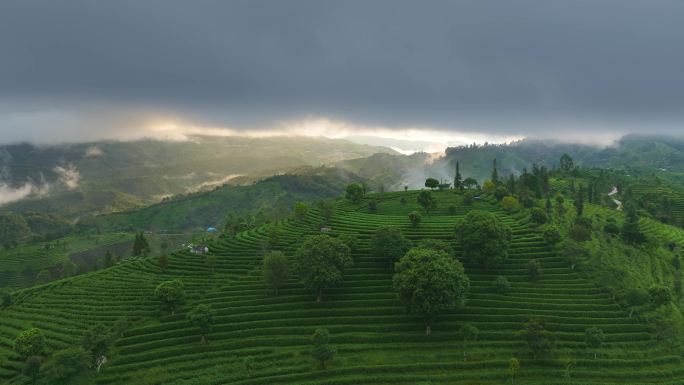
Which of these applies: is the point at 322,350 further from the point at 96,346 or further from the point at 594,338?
the point at 594,338

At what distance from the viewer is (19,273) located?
162 m

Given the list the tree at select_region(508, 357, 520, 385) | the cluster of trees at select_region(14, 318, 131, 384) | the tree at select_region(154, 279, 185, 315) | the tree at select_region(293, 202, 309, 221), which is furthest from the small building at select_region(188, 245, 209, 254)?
the tree at select_region(508, 357, 520, 385)

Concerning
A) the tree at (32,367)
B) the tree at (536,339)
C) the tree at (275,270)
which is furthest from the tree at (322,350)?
the tree at (32,367)

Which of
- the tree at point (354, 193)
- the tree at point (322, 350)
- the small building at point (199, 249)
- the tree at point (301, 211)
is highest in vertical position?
the tree at point (354, 193)

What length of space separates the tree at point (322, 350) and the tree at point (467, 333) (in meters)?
16.4

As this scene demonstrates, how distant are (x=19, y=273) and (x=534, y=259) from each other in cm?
19608

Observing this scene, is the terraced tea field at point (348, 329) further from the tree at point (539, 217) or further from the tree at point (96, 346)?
the tree at point (539, 217)

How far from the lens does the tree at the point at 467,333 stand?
1879 inches

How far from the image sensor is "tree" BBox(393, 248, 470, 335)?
48781 millimetres

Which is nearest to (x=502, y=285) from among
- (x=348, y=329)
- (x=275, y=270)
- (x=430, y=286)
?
(x=430, y=286)

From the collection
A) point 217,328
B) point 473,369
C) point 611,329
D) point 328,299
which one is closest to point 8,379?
point 217,328

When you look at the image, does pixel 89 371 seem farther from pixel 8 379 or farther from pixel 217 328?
pixel 217 328

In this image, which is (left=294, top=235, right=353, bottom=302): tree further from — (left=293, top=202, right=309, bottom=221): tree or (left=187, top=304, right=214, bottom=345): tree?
(left=293, top=202, right=309, bottom=221): tree

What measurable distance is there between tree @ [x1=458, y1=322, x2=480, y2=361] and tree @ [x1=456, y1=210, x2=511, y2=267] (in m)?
15.7
